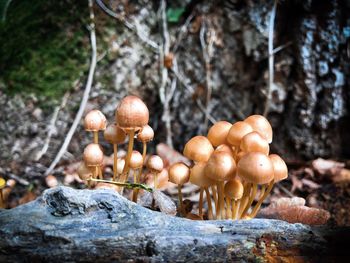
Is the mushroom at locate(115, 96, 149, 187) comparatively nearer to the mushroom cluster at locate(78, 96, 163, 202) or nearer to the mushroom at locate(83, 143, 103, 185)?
the mushroom cluster at locate(78, 96, 163, 202)

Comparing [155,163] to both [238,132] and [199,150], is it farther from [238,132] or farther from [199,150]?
[238,132]

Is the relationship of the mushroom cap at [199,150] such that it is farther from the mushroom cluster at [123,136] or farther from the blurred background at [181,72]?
the blurred background at [181,72]

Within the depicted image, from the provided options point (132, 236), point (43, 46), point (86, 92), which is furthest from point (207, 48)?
point (132, 236)

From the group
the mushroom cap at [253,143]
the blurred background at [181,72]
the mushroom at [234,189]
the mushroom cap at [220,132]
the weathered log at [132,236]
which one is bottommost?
the weathered log at [132,236]

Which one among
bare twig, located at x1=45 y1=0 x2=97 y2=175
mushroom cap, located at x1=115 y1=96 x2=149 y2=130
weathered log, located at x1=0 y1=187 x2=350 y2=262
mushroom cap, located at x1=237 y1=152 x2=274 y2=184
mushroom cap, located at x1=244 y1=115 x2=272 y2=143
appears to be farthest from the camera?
bare twig, located at x1=45 y1=0 x2=97 y2=175

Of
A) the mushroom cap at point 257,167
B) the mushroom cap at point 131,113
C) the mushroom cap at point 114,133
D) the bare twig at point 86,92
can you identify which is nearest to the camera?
the mushroom cap at point 257,167

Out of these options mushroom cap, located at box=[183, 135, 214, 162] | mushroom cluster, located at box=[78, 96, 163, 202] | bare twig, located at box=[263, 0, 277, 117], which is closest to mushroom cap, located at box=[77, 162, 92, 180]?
mushroom cluster, located at box=[78, 96, 163, 202]

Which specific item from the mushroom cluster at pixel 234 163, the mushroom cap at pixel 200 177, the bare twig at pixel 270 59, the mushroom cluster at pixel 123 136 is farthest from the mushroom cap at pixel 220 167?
the bare twig at pixel 270 59
